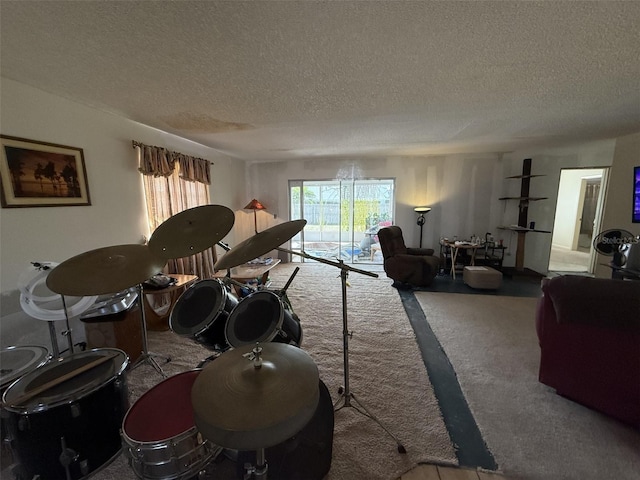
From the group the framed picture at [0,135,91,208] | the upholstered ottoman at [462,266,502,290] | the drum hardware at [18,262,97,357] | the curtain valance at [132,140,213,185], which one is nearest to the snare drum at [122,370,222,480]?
the drum hardware at [18,262,97,357]

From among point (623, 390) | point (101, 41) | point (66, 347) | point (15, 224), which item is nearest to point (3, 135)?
point (15, 224)

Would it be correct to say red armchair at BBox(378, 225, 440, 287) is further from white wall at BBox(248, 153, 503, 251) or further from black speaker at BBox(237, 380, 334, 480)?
black speaker at BBox(237, 380, 334, 480)

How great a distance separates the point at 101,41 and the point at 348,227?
4.73 m

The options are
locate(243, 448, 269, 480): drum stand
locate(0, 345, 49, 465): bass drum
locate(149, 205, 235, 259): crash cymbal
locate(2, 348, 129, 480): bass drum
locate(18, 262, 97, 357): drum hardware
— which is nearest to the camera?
locate(243, 448, 269, 480): drum stand

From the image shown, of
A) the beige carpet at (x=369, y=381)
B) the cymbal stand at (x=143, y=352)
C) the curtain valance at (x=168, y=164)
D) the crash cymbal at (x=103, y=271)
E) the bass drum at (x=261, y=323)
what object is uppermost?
the curtain valance at (x=168, y=164)

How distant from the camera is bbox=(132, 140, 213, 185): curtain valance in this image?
296cm

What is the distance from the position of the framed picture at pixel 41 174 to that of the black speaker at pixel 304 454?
98.5 inches

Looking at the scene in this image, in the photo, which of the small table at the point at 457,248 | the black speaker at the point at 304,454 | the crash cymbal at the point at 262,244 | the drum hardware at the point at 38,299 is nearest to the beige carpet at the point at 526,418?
the black speaker at the point at 304,454

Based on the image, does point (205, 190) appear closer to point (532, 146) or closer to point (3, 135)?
point (3, 135)

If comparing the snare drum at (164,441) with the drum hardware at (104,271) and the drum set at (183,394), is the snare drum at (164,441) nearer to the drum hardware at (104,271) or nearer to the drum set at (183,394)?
the drum set at (183,394)

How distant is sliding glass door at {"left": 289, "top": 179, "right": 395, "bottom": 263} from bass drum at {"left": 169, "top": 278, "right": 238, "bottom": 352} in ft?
13.1

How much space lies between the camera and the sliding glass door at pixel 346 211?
549 cm

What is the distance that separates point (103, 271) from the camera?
138cm

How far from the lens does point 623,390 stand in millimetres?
1522
